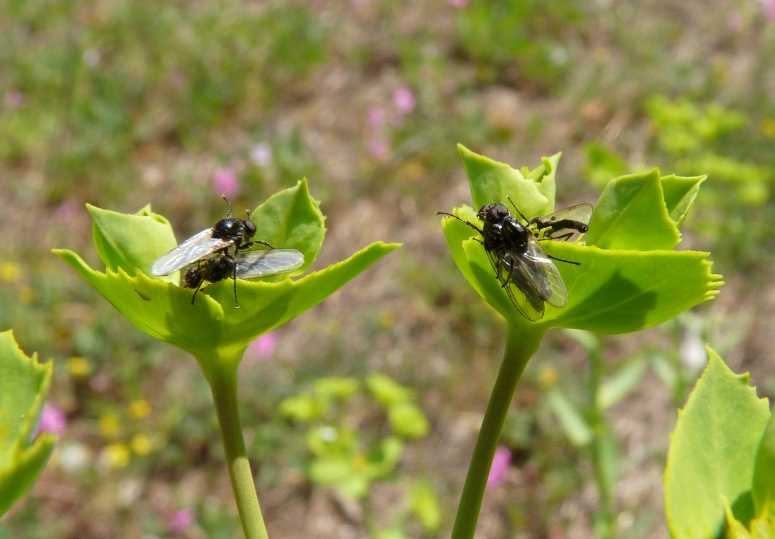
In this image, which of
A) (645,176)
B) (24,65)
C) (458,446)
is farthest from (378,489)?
(24,65)

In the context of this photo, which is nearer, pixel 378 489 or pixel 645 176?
pixel 645 176

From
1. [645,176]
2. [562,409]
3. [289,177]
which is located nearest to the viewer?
[645,176]

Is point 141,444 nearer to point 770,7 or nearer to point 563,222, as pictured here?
point 563,222

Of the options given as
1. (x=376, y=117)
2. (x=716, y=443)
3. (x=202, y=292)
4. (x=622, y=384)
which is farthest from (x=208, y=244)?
(x=376, y=117)

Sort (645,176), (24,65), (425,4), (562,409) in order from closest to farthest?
(645,176) < (562,409) < (24,65) < (425,4)

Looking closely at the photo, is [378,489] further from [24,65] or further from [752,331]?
[24,65]

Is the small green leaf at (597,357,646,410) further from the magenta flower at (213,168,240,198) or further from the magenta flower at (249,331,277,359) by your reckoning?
the magenta flower at (213,168,240,198)

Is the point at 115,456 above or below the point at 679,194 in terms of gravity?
below

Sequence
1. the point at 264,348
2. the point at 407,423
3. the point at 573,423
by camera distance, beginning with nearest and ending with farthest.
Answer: the point at 573,423 → the point at 407,423 → the point at 264,348
